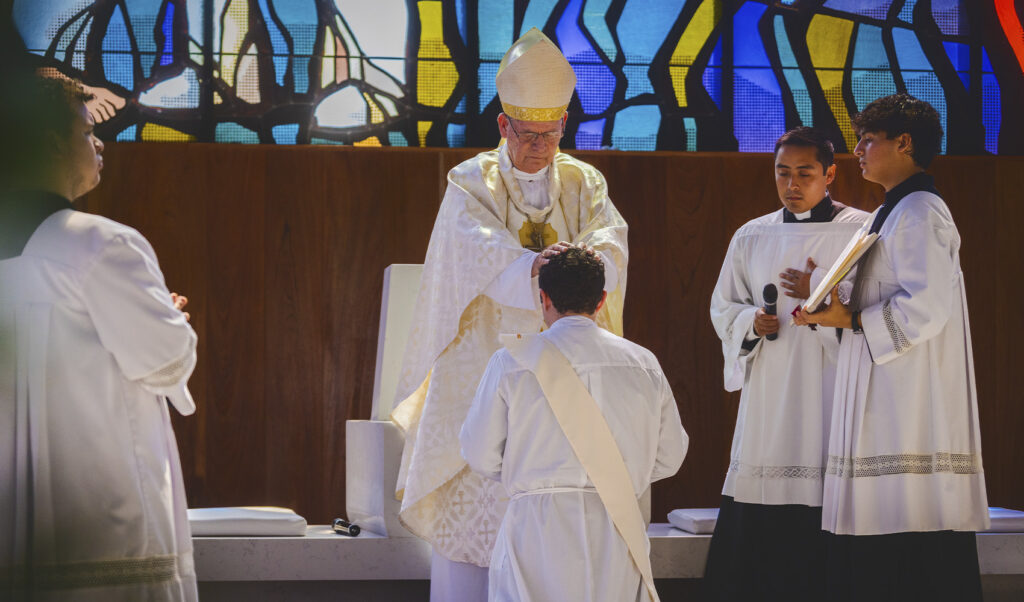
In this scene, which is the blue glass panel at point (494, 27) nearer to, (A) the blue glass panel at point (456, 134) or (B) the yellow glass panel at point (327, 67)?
(A) the blue glass panel at point (456, 134)

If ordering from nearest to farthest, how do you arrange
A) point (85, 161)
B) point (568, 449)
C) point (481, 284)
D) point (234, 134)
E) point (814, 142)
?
point (85, 161) → point (568, 449) → point (481, 284) → point (814, 142) → point (234, 134)


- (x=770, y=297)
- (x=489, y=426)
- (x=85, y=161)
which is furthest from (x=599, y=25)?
(x=85, y=161)

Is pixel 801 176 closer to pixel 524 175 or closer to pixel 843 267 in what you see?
pixel 843 267

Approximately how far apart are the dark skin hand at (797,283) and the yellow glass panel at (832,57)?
2.57 metres

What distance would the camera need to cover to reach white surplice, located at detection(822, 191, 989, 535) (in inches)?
135

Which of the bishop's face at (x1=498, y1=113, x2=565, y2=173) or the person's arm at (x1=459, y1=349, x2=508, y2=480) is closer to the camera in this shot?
the person's arm at (x1=459, y1=349, x2=508, y2=480)

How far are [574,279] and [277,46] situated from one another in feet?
12.7

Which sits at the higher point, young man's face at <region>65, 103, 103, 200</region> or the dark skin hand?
young man's face at <region>65, 103, 103, 200</region>

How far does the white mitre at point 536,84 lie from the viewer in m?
3.96

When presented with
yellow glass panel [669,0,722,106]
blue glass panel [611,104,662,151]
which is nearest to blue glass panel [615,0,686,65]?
yellow glass panel [669,0,722,106]

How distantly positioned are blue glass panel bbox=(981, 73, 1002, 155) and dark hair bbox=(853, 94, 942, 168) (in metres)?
3.10

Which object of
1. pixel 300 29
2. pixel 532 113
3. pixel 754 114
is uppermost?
pixel 300 29

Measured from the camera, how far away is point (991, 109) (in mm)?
6398

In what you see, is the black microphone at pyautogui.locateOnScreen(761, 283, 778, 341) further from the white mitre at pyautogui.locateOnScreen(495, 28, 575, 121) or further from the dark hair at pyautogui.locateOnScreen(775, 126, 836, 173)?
the white mitre at pyautogui.locateOnScreen(495, 28, 575, 121)
